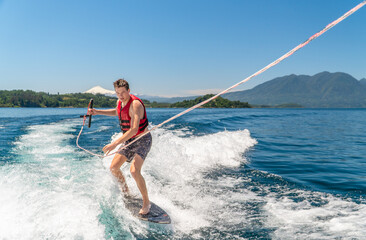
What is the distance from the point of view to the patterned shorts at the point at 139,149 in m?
4.48

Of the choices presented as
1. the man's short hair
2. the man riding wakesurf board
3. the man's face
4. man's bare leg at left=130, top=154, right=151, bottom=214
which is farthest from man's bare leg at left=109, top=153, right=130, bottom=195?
the man's short hair

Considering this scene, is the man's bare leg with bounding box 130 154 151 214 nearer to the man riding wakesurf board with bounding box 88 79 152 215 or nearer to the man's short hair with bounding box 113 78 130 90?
the man riding wakesurf board with bounding box 88 79 152 215

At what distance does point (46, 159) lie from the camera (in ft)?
27.7

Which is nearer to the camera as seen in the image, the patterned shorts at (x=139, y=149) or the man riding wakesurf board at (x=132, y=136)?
the man riding wakesurf board at (x=132, y=136)

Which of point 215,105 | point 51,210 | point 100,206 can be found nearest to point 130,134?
point 100,206

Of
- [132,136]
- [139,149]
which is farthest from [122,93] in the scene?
[139,149]

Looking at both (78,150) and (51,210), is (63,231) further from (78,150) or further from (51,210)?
(78,150)

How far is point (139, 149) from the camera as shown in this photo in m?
4.49

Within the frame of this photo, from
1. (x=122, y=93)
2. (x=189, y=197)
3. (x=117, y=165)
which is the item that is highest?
(x=122, y=93)

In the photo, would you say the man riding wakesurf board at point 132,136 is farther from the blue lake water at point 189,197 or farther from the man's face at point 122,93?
the blue lake water at point 189,197

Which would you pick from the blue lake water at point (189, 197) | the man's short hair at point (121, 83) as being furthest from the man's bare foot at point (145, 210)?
the man's short hair at point (121, 83)

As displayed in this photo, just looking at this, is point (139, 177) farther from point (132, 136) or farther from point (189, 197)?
point (189, 197)

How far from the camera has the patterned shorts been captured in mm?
4484

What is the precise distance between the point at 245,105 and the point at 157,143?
13502cm
